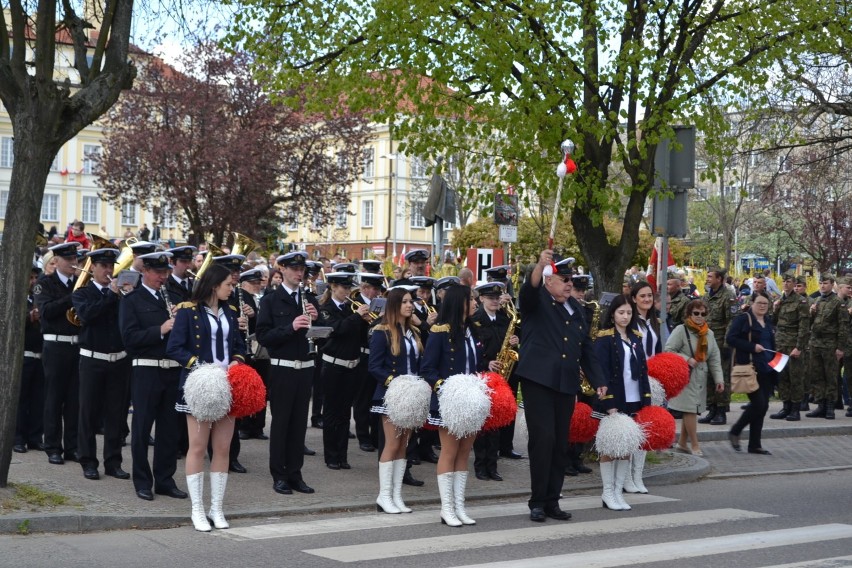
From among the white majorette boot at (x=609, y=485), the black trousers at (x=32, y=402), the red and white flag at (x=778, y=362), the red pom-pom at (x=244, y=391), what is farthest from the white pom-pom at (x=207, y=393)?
the red and white flag at (x=778, y=362)

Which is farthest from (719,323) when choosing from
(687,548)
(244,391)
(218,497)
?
(218,497)

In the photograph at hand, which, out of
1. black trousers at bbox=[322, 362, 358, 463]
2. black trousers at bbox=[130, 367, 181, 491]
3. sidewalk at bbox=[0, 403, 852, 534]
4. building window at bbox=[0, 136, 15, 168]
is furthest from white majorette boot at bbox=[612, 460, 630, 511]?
building window at bbox=[0, 136, 15, 168]

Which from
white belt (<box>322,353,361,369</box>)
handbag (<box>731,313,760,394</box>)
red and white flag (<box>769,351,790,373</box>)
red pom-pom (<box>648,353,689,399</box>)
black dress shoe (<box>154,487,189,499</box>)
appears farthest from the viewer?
handbag (<box>731,313,760,394</box>)

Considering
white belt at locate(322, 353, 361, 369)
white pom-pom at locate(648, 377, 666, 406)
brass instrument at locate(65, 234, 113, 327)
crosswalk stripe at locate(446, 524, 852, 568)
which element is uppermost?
brass instrument at locate(65, 234, 113, 327)

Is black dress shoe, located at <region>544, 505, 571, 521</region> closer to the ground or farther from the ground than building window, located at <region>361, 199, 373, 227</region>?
closer to the ground

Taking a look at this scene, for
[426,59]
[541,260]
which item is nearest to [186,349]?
[541,260]

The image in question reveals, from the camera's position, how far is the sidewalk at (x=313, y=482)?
916cm

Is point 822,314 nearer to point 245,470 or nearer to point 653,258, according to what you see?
point 653,258

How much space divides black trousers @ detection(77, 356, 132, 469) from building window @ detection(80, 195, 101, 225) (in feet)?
226

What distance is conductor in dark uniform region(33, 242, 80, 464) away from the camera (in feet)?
37.7

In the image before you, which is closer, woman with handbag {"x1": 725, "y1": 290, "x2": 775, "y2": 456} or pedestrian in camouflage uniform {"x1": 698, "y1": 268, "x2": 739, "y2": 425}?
woman with handbag {"x1": 725, "y1": 290, "x2": 775, "y2": 456}

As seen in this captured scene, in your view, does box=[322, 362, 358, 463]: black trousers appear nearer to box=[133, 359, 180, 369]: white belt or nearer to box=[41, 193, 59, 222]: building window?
box=[133, 359, 180, 369]: white belt

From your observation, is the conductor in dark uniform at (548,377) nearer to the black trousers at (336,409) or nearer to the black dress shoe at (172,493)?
the black trousers at (336,409)

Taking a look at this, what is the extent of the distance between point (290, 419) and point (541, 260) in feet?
10.1
